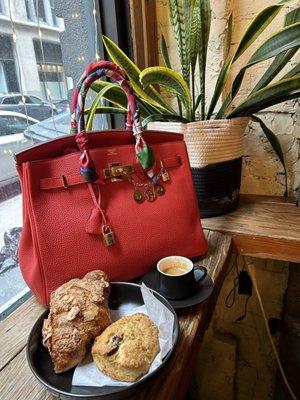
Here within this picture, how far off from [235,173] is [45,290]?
55 cm

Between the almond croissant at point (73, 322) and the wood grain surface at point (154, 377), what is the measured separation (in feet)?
0.18

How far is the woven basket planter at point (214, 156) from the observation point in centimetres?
68

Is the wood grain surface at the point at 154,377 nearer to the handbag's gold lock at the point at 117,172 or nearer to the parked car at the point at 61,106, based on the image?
the handbag's gold lock at the point at 117,172

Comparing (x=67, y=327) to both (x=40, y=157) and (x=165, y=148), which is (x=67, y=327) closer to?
→ (x=40, y=157)

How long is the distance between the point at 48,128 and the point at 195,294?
543mm

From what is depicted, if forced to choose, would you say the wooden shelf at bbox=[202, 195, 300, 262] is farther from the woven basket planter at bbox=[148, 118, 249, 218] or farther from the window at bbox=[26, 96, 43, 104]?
the window at bbox=[26, 96, 43, 104]

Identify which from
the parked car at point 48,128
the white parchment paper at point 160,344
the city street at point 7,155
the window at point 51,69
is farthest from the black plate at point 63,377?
the window at point 51,69

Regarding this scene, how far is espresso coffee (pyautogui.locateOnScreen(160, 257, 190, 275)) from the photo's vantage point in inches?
18.9

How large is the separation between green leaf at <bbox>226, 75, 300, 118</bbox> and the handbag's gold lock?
1.09 ft

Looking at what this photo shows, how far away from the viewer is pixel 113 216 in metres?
0.49

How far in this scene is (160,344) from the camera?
348mm

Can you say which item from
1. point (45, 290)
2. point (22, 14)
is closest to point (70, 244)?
point (45, 290)

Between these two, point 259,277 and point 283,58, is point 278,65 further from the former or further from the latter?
point 259,277

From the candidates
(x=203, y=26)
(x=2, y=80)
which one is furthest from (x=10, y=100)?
(x=203, y=26)
